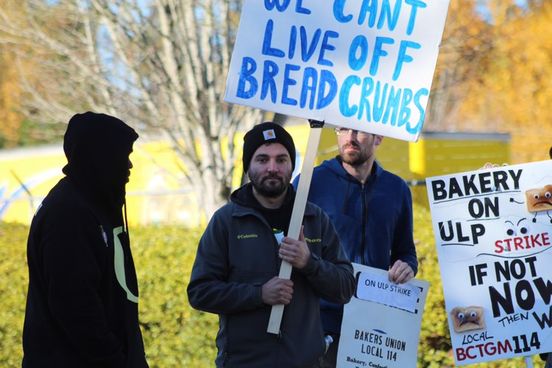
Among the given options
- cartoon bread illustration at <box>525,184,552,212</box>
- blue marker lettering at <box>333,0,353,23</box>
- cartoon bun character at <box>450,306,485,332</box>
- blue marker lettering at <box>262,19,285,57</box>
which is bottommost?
cartoon bun character at <box>450,306,485,332</box>

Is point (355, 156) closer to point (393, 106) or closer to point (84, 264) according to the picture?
point (393, 106)

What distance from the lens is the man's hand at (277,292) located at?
4.34 m

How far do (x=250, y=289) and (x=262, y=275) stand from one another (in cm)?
11

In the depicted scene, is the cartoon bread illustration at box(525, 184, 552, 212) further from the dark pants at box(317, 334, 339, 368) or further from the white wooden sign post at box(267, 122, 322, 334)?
the white wooden sign post at box(267, 122, 322, 334)

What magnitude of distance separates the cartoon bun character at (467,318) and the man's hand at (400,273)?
20.8 inches

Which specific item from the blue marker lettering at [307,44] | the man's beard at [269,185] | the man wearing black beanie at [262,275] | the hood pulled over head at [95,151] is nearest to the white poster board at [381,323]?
the man wearing black beanie at [262,275]

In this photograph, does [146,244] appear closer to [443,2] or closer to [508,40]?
[443,2]

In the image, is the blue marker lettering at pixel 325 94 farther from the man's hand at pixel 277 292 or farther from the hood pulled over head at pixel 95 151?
the hood pulled over head at pixel 95 151

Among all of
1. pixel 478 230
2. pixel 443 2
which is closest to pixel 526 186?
pixel 478 230

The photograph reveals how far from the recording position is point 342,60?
15.8 feet

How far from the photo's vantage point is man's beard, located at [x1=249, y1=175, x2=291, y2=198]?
4.49m

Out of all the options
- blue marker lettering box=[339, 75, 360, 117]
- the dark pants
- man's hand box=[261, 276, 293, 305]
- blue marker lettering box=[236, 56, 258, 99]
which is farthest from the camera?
the dark pants

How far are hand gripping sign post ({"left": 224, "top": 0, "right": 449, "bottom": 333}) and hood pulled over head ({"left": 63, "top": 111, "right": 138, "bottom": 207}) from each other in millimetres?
1048

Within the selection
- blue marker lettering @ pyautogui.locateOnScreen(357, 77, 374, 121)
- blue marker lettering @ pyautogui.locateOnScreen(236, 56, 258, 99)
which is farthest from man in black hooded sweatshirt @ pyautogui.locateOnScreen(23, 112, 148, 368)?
blue marker lettering @ pyautogui.locateOnScreen(357, 77, 374, 121)
